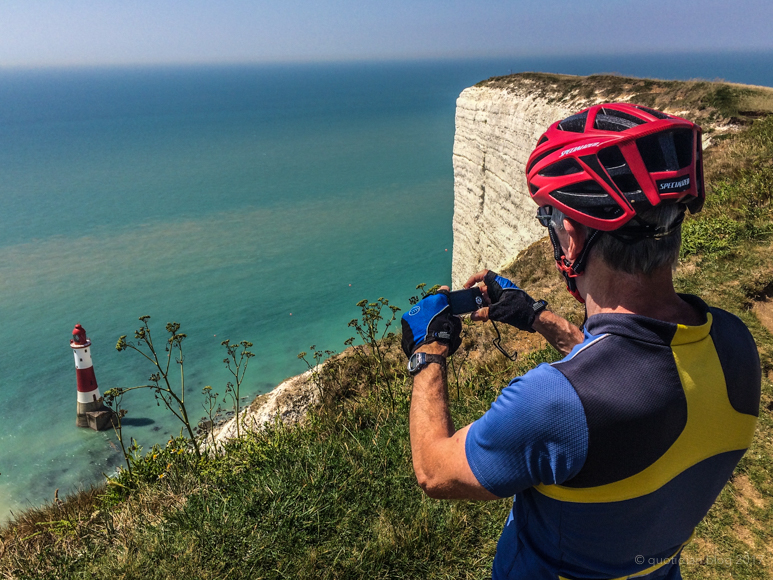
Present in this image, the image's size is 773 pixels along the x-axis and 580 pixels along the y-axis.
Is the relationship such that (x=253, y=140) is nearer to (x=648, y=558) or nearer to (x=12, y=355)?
(x=12, y=355)

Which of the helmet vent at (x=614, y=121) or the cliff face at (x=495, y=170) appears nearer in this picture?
the helmet vent at (x=614, y=121)

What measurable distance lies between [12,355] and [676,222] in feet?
83.0

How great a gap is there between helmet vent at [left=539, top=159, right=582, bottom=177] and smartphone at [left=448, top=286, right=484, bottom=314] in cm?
73

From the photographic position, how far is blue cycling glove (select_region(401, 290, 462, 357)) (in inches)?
86.8

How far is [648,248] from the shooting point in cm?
166

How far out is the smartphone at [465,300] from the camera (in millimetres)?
2479

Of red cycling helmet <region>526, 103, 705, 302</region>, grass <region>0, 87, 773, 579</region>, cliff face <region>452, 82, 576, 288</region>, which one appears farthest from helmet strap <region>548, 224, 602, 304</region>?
cliff face <region>452, 82, 576, 288</region>

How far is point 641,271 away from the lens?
166 centimetres

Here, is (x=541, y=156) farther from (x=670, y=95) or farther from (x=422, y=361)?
(x=670, y=95)

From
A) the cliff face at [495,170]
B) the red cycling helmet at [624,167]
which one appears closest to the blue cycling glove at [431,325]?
the red cycling helmet at [624,167]

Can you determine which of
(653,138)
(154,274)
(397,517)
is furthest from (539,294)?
(154,274)

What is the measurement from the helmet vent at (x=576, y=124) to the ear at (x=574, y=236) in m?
0.39

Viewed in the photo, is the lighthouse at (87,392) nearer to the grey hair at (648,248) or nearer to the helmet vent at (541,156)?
the helmet vent at (541,156)

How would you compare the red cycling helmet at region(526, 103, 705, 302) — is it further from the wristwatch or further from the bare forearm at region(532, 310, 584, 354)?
the bare forearm at region(532, 310, 584, 354)
